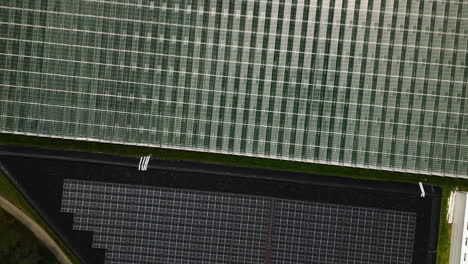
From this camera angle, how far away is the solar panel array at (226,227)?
50938 millimetres

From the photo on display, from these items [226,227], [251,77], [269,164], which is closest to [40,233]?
[226,227]

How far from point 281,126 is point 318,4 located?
38.0 feet

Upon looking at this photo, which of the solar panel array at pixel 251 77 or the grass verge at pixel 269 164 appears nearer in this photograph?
the solar panel array at pixel 251 77

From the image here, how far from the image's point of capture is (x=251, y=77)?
167ft

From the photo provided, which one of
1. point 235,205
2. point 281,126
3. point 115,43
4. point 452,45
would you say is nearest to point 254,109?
point 281,126

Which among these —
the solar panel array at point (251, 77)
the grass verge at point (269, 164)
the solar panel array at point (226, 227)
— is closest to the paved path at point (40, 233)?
the solar panel array at point (226, 227)

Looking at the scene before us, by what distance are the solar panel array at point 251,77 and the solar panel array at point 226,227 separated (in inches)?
184

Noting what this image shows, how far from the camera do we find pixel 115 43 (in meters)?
51.2

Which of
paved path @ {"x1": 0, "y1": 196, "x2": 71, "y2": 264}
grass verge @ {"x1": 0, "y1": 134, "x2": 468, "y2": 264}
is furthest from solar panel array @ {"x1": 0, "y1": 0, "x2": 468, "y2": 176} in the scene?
paved path @ {"x1": 0, "y1": 196, "x2": 71, "y2": 264}

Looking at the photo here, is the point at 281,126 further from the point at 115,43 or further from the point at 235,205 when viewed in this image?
the point at 115,43

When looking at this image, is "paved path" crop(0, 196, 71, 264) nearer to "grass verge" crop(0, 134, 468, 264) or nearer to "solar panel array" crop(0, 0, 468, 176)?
"grass verge" crop(0, 134, 468, 264)

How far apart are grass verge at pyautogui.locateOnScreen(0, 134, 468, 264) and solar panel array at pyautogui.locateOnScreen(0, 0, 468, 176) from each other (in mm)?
1401

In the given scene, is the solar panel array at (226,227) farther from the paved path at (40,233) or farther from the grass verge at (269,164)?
the grass verge at (269,164)

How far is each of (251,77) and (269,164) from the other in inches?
336
